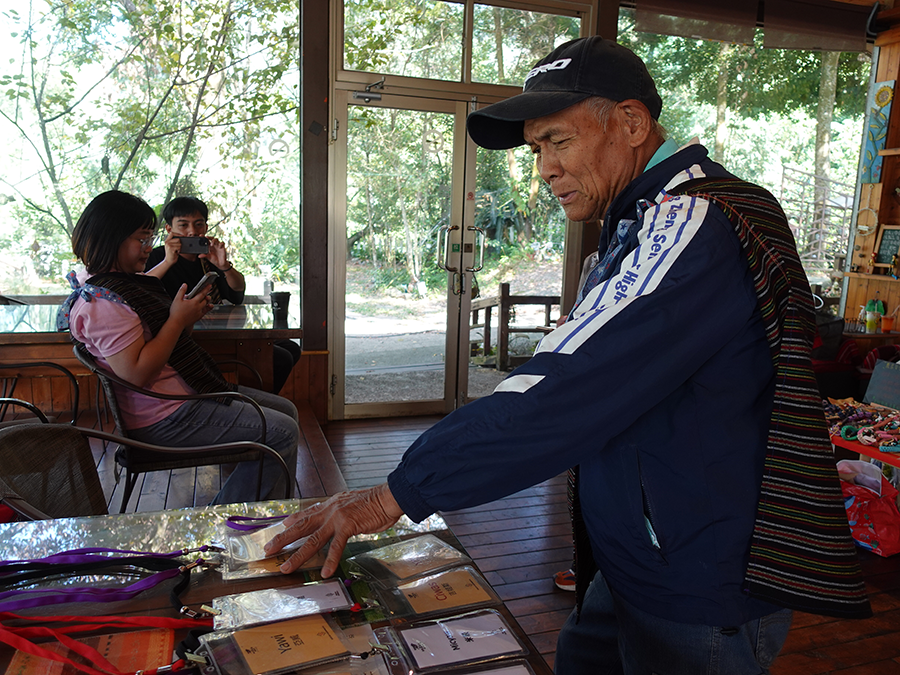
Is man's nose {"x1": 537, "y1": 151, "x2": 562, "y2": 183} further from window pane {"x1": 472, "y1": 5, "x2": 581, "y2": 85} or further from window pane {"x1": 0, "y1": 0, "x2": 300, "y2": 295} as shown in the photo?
window pane {"x1": 472, "y1": 5, "x2": 581, "y2": 85}

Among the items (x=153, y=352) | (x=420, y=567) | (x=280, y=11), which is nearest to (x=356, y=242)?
(x=280, y=11)

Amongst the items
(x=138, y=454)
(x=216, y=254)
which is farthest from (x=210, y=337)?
(x=138, y=454)

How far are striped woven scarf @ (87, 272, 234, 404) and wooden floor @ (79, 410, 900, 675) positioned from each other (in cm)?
76

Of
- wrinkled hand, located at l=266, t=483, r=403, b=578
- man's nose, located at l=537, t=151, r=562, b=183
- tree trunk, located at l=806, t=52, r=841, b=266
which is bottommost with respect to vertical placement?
wrinkled hand, located at l=266, t=483, r=403, b=578

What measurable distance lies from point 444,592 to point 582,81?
0.74 meters

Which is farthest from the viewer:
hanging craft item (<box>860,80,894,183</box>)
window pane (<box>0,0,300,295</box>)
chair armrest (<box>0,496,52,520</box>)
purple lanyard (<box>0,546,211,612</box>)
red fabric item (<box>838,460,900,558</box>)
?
hanging craft item (<box>860,80,894,183</box>)

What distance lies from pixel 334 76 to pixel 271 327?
2058 millimetres

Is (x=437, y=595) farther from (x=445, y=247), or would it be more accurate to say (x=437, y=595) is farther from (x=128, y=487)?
(x=445, y=247)

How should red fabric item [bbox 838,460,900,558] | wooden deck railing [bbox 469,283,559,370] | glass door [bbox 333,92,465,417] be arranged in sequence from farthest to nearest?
wooden deck railing [bbox 469,283,559,370] → glass door [bbox 333,92,465,417] → red fabric item [bbox 838,460,900,558]

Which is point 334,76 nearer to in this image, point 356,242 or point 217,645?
point 356,242

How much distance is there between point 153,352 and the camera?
87.2 inches

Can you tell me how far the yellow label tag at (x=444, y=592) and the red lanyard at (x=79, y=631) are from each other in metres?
0.26

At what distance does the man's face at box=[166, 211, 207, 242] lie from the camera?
3.55 meters

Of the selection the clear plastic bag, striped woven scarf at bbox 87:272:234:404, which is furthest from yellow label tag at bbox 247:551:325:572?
striped woven scarf at bbox 87:272:234:404
